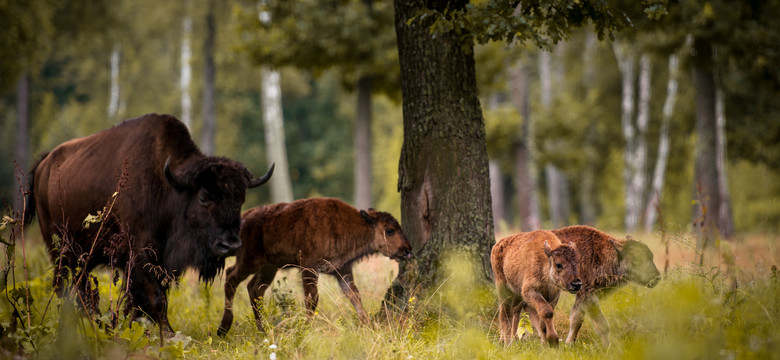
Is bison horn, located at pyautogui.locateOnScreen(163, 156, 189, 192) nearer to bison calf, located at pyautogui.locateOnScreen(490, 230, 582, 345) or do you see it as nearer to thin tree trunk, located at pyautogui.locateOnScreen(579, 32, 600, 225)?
bison calf, located at pyautogui.locateOnScreen(490, 230, 582, 345)

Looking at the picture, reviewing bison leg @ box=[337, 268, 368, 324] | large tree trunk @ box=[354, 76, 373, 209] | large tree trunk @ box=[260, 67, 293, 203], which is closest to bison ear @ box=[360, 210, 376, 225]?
bison leg @ box=[337, 268, 368, 324]

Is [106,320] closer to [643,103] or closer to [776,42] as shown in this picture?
[776,42]

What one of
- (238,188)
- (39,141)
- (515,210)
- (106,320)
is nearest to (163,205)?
(238,188)

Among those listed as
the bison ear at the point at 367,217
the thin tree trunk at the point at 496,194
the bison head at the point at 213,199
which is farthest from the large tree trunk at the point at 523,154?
the bison head at the point at 213,199

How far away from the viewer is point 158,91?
33.1 meters

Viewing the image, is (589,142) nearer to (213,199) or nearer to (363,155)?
(363,155)

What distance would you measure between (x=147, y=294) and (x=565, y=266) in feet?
11.5

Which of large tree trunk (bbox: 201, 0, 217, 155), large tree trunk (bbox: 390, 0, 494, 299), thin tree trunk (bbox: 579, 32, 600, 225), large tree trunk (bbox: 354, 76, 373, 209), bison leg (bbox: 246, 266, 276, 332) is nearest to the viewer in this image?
large tree trunk (bbox: 390, 0, 494, 299)

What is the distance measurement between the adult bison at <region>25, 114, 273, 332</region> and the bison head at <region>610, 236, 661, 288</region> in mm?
3170

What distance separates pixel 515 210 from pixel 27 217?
43.8m

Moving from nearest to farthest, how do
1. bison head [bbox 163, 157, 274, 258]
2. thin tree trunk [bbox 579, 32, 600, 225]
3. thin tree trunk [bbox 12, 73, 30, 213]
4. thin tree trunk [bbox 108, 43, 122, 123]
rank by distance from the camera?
bison head [bbox 163, 157, 274, 258], thin tree trunk [bbox 12, 73, 30, 213], thin tree trunk [bbox 579, 32, 600, 225], thin tree trunk [bbox 108, 43, 122, 123]

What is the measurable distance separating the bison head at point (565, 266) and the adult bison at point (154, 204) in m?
2.61

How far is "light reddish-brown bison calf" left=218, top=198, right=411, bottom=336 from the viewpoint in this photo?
568 cm

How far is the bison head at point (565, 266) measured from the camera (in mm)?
4230
